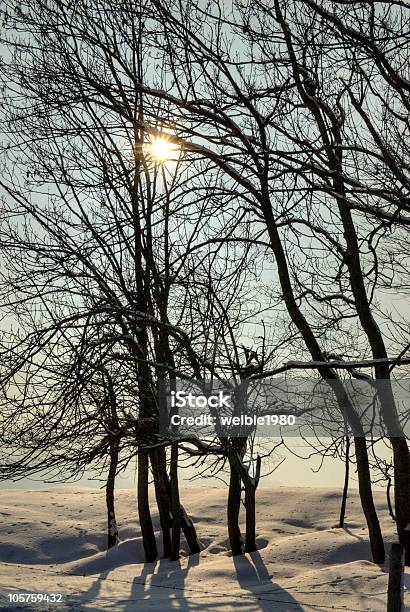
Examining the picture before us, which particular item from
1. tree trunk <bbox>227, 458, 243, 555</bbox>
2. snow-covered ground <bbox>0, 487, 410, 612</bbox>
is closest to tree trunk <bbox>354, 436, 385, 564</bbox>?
snow-covered ground <bbox>0, 487, 410, 612</bbox>

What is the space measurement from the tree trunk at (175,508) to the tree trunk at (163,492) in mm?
319

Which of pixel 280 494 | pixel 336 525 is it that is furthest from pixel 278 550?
pixel 280 494

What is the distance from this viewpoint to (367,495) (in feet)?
42.1

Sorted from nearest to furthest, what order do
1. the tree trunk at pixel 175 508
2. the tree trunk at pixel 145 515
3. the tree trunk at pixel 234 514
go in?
the tree trunk at pixel 175 508
the tree trunk at pixel 234 514
the tree trunk at pixel 145 515

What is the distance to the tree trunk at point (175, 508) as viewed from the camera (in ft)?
50.6

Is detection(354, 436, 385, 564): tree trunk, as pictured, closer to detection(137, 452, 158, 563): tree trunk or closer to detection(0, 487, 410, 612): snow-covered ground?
detection(0, 487, 410, 612): snow-covered ground

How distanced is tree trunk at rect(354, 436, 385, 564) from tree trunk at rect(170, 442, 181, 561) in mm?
4132

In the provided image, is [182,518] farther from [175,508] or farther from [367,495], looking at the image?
[367,495]

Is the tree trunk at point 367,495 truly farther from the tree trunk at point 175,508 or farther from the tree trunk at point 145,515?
the tree trunk at point 145,515

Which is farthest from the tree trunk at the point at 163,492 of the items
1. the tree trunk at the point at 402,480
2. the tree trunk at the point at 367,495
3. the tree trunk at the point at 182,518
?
the tree trunk at the point at 402,480

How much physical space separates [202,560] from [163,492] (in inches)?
76.2

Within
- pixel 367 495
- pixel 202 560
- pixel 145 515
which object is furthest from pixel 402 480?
pixel 145 515

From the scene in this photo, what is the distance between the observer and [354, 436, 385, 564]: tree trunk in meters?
12.6

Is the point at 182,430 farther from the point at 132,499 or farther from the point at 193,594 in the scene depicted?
the point at 132,499
